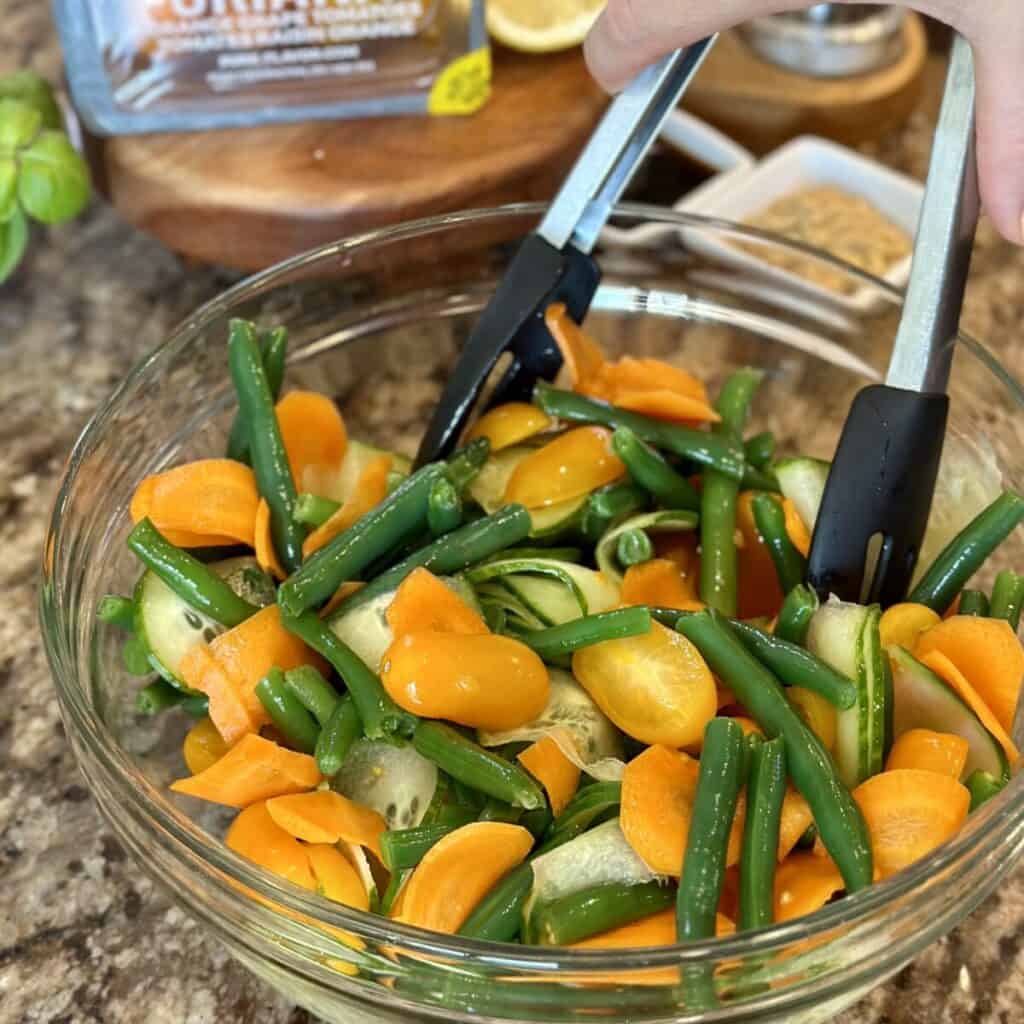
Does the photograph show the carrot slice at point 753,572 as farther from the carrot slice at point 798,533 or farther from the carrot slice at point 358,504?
the carrot slice at point 358,504

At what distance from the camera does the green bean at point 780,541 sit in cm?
144

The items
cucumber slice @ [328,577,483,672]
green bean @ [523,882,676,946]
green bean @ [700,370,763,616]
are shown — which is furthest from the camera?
green bean @ [700,370,763,616]

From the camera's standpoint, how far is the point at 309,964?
108 centimetres

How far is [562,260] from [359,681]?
555mm

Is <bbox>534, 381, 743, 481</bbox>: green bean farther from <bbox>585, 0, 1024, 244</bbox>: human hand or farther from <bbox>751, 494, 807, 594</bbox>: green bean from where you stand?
<bbox>585, 0, 1024, 244</bbox>: human hand

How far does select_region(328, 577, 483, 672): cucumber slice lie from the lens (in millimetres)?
1318

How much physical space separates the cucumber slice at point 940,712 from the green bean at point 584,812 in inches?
11.9

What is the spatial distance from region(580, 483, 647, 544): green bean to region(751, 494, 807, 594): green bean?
14 cm

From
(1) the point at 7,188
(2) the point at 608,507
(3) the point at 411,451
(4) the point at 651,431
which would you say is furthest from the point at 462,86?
(2) the point at 608,507

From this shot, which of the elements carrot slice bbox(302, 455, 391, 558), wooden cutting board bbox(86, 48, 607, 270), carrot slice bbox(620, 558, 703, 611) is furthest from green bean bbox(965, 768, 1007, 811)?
wooden cutting board bbox(86, 48, 607, 270)

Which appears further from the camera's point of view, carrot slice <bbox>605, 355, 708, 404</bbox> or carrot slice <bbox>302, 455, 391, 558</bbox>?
carrot slice <bbox>605, 355, 708, 404</bbox>

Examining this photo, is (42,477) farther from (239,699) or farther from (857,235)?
(857,235)

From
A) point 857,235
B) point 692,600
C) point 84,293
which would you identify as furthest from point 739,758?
point 84,293

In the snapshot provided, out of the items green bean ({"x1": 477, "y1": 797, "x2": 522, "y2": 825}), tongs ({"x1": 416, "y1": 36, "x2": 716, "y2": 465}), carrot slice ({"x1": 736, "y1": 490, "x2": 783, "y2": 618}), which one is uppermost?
tongs ({"x1": 416, "y1": 36, "x2": 716, "y2": 465})
